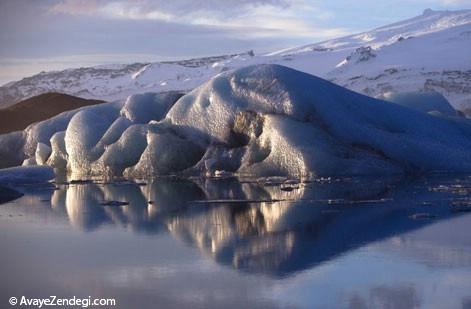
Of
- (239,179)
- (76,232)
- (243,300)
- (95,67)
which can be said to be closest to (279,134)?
(239,179)

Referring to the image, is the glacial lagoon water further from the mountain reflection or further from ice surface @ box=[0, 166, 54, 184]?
ice surface @ box=[0, 166, 54, 184]

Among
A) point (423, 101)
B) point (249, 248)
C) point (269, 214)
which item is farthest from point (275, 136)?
point (423, 101)

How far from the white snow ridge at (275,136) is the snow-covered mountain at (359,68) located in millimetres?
39186

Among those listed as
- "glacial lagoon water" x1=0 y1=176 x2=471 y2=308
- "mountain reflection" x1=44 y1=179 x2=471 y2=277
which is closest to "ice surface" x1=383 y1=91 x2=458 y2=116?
"mountain reflection" x1=44 y1=179 x2=471 y2=277

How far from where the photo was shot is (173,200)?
14445mm

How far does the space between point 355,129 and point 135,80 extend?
293 ft

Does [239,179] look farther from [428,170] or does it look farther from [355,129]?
[428,170]

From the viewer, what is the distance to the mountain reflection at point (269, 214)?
887 cm

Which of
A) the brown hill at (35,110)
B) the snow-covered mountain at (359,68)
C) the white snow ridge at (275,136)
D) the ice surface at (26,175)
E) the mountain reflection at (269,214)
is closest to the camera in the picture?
the mountain reflection at (269,214)

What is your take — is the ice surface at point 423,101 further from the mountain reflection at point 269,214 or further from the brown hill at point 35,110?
the brown hill at point 35,110

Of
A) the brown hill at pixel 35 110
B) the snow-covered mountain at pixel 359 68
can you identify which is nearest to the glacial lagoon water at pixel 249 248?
the brown hill at pixel 35 110

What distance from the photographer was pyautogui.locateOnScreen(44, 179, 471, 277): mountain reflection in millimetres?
8867

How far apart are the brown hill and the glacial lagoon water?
96.5ft

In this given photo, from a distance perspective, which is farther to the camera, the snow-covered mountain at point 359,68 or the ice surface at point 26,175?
the snow-covered mountain at point 359,68
